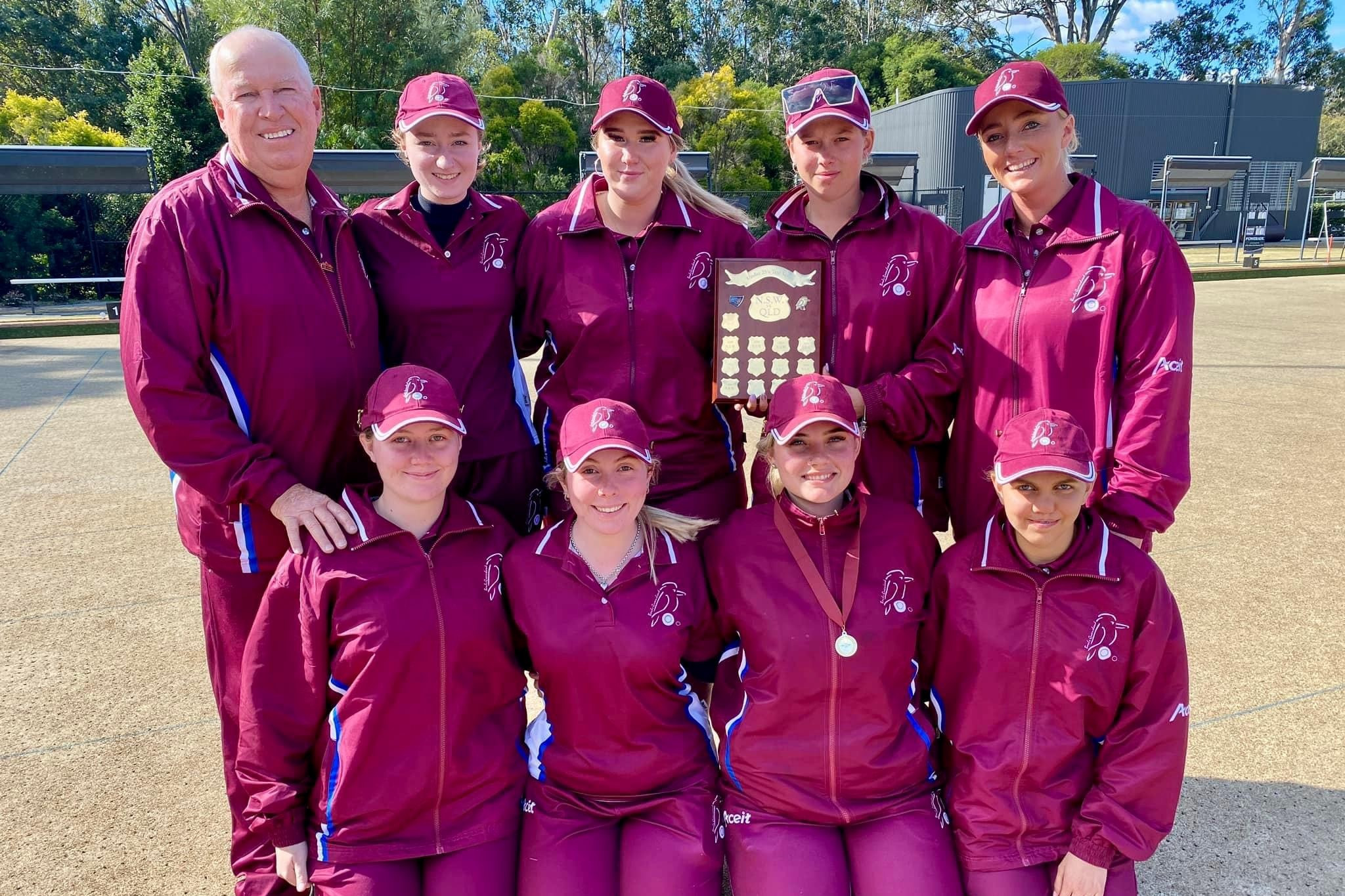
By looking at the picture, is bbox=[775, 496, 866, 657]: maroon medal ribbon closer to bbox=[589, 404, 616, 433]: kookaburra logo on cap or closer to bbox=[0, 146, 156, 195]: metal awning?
bbox=[589, 404, 616, 433]: kookaburra logo on cap

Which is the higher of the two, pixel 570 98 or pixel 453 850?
pixel 570 98

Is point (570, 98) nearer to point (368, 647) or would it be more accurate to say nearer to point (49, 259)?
point (49, 259)

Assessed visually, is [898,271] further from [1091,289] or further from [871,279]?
[1091,289]

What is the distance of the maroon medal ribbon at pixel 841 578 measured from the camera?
2.58 m

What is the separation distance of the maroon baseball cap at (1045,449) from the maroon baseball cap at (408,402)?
1563 mm

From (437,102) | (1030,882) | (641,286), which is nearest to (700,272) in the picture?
(641,286)

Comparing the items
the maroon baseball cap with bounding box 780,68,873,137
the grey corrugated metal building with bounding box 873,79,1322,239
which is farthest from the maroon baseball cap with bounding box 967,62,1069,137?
the grey corrugated metal building with bounding box 873,79,1322,239

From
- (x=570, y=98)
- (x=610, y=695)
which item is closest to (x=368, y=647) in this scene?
(x=610, y=695)

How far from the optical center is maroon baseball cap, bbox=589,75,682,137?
9.90ft

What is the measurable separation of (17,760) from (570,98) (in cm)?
3597

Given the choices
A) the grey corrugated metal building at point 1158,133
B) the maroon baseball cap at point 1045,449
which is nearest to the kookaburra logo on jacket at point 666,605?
the maroon baseball cap at point 1045,449

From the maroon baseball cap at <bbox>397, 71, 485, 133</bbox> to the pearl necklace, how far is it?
1405mm

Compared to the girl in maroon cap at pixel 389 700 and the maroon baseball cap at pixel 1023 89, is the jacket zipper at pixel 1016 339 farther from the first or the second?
the girl in maroon cap at pixel 389 700

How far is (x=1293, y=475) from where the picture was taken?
22.0 feet
